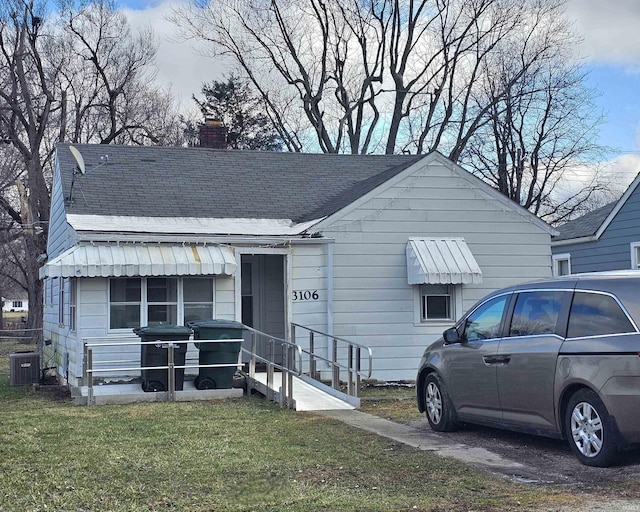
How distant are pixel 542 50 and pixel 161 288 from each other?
26.1 metres

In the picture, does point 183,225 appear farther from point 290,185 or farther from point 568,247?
point 568,247

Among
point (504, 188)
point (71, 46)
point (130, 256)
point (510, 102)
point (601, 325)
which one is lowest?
point (601, 325)

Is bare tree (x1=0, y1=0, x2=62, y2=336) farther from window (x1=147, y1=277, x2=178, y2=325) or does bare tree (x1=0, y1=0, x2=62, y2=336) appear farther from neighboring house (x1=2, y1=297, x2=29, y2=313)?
neighboring house (x1=2, y1=297, x2=29, y2=313)

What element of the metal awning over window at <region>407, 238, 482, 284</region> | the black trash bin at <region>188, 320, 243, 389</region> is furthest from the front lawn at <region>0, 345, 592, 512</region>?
the metal awning over window at <region>407, 238, 482, 284</region>

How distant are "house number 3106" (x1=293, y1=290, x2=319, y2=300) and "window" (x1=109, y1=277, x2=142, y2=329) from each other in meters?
2.87

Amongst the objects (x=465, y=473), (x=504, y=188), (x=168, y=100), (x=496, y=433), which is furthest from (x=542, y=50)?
(x=465, y=473)

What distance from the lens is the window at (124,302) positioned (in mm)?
15141

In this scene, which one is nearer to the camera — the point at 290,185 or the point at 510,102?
the point at 290,185

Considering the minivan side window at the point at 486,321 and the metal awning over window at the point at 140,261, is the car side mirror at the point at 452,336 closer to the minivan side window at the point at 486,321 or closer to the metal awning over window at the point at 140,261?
the minivan side window at the point at 486,321

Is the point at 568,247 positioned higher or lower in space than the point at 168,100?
lower

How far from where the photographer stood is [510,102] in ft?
120

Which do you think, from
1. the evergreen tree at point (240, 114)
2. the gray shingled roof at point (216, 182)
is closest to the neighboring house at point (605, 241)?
the gray shingled roof at point (216, 182)

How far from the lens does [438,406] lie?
34.5 feet

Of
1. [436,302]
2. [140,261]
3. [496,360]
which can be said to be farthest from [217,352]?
[496,360]
